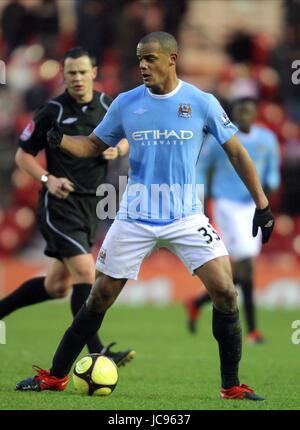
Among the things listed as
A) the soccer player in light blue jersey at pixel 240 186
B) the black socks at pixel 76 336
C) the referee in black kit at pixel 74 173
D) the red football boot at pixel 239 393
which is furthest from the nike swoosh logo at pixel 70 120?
the soccer player in light blue jersey at pixel 240 186

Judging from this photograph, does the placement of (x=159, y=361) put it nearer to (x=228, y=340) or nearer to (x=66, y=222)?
(x=66, y=222)

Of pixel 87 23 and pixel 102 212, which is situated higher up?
pixel 87 23

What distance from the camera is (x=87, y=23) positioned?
60.6 ft

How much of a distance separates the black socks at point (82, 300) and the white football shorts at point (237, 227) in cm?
354

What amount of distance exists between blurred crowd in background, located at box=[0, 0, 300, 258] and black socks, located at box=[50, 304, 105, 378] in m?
9.66

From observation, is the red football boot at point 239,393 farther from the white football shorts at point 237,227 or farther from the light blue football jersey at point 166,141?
the white football shorts at point 237,227

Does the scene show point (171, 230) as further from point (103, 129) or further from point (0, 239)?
point (0, 239)

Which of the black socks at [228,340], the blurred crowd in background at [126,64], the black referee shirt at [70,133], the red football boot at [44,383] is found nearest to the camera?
the black socks at [228,340]

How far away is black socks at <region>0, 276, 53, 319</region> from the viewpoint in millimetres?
9188

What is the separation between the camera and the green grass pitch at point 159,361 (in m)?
6.90

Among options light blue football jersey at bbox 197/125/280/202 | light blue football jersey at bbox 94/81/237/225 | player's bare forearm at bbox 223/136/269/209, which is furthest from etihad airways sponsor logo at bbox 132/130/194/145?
light blue football jersey at bbox 197/125/280/202

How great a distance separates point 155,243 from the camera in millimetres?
6996
